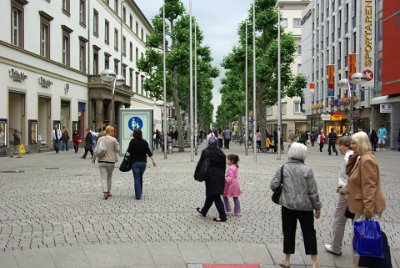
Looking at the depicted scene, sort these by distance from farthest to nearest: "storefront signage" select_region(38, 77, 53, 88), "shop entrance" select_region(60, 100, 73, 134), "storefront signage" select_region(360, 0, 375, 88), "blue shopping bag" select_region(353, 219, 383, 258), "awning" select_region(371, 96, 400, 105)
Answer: "storefront signage" select_region(360, 0, 375, 88)
"shop entrance" select_region(60, 100, 73, 134)
"awning" select_region(371, 96, 400, 105)
"storefront signage" select_region(38, 77, 53, 88)
"blue shopping bag" select_region(353, 219, 383, 258)

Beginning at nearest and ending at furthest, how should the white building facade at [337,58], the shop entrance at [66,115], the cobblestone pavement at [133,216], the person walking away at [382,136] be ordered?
the cobblestone pavement at [133,216], the person walking away at [382,136], the shop entrance at [66,115], the white building facade at [337,58]

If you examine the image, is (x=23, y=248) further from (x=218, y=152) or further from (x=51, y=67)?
(x=51, y=67)

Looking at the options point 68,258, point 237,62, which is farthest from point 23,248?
point 237,62

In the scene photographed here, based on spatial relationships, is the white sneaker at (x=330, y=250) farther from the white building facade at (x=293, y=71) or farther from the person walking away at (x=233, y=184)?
the white building facade at (x=293, y=71)

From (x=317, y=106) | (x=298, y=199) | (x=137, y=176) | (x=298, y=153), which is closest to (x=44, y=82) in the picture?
(x=137, y=176)

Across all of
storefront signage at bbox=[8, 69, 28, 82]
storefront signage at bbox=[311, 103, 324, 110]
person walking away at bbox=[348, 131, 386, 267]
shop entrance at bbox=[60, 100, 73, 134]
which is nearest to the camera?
person walking away at bbox=[348, 131, 386, 267]

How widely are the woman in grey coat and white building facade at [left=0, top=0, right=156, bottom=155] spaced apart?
1823cm

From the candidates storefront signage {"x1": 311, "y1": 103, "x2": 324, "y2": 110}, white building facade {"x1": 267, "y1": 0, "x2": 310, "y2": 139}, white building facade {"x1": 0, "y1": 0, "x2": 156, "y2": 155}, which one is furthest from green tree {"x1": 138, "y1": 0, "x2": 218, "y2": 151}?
white building facade {"x1": 267, "y1": 0, "x2": 310, "y2": 139}

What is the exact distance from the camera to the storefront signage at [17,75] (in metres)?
25.5

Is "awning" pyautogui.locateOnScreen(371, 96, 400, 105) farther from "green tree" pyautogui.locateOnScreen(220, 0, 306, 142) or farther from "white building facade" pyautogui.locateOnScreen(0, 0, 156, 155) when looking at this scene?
"white building facade" pyautogui.locateOnScreen(0, 0, 156, 155)

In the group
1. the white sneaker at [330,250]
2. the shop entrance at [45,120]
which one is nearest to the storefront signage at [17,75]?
the shop entrance at [45,120]

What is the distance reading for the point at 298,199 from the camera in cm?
547

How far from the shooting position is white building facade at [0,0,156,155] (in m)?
25.9

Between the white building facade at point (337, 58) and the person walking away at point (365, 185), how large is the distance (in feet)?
60.1
